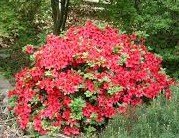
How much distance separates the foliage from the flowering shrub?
0.24 metres

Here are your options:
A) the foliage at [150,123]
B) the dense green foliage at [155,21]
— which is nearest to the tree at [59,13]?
the dense green foliage at [155,21]

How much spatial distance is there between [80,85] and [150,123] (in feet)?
2.89

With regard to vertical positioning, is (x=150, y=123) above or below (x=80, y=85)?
below

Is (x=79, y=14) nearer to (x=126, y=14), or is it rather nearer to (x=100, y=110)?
(x=126, y=14)

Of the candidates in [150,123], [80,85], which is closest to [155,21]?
[80,85]

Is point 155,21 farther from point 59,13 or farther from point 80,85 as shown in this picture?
point 59,13

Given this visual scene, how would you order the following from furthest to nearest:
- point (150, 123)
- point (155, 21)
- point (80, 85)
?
point (155, 21) < point (80, 85) < point (150, 123)

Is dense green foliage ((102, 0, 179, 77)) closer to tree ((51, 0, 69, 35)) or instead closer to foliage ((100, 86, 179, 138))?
tree ((51, 0, 69, 35))

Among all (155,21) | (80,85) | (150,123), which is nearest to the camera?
(150,123)

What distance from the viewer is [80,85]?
4973mm

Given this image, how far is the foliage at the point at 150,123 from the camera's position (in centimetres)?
443

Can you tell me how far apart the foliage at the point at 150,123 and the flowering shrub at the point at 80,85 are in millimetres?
236

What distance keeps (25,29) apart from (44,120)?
3.40m

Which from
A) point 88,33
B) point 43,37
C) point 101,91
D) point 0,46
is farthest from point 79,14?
point 101,91
